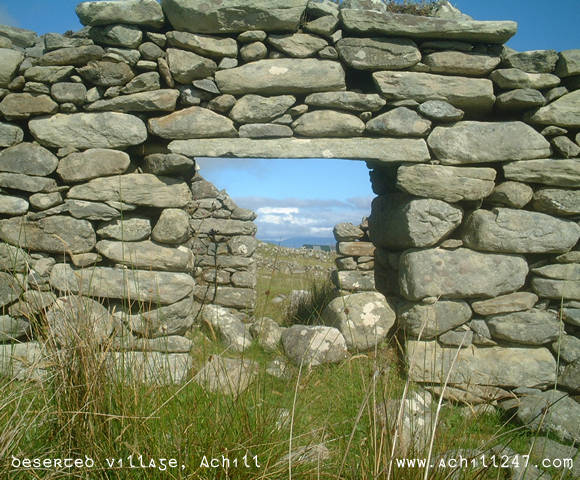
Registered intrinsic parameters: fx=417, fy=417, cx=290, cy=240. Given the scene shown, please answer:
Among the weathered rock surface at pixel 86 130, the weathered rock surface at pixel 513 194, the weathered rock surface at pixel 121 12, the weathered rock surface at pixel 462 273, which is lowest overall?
the weathered rock surface at pixel 462 273

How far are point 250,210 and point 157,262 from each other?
10.9 ft

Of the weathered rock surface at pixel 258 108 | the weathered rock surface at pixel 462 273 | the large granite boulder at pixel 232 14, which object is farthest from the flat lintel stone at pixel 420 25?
the weathered rock surface at pixel 462 273

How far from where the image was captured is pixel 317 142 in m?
3.36

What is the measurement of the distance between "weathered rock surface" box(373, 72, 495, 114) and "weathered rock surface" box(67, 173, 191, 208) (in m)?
1.87

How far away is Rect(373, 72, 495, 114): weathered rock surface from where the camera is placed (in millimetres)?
3377

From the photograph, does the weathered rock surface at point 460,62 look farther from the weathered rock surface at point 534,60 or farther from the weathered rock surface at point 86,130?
the weathered rock surface at point 86,130

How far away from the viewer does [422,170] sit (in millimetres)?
3365

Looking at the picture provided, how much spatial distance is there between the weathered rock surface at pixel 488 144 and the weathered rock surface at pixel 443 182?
0.10 meters

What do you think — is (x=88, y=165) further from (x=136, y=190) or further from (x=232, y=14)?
(x=232, y=14)

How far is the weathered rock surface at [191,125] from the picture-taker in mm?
3299

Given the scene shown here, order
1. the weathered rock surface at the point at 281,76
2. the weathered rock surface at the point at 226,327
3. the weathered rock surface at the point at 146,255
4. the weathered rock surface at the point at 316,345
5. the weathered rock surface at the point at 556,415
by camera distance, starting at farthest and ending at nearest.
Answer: the weathered rock surface at the point at 226,327 < the weathered rock surface at the point at 316,345 < the weathered rock surface at the point at 281,76 < the weathered rock surface at the point at 146,255 < the weathered rock surface at the point at 556,415

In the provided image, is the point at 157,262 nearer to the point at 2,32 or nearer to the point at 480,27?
the point at 2,32

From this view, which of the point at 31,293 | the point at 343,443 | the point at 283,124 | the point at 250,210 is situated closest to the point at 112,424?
the point at 343,443

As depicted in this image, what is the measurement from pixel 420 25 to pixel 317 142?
4.05 ft
